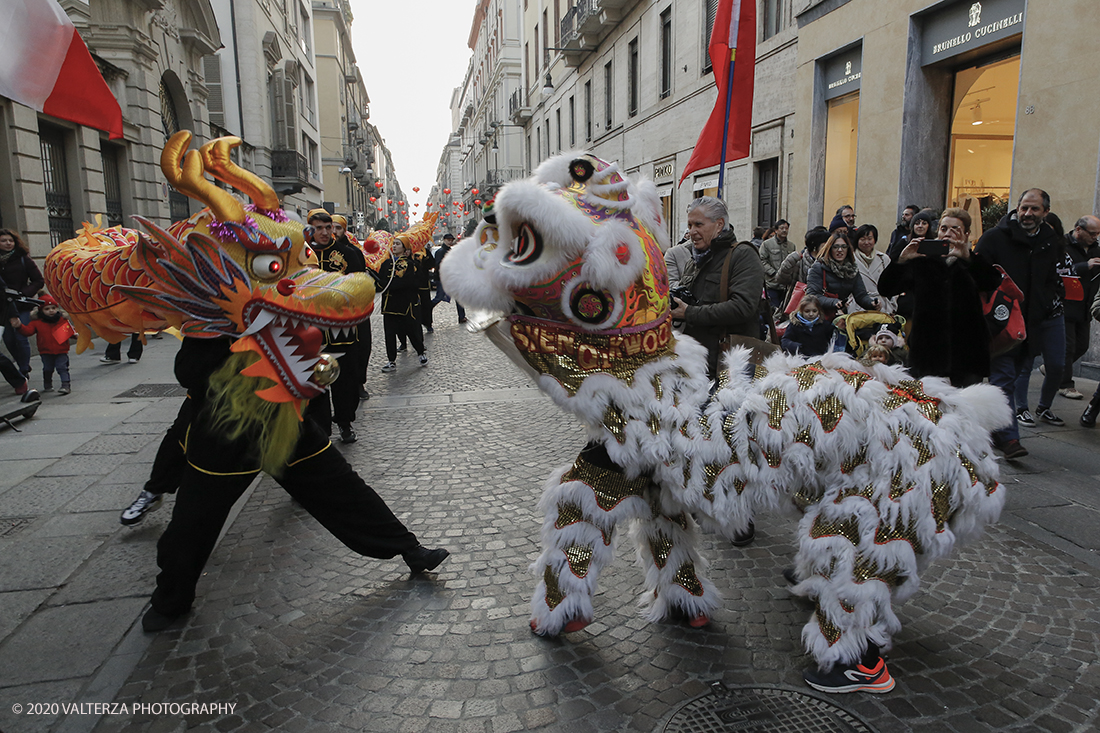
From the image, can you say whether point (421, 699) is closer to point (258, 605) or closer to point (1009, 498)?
point (258, 605)

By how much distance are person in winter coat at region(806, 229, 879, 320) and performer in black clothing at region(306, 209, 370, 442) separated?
160 inches

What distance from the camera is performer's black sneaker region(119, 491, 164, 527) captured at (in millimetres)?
3877

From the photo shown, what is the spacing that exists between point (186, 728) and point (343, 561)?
1.29 meters

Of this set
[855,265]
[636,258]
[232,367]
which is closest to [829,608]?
[636,258]

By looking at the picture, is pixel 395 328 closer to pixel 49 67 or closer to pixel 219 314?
pixel 219 314

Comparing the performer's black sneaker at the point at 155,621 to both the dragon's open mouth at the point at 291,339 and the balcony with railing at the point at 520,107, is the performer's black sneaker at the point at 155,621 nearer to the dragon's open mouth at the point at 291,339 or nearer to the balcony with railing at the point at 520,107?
the dragon's open mouth at the point at 291,339

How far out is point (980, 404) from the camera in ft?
7.82

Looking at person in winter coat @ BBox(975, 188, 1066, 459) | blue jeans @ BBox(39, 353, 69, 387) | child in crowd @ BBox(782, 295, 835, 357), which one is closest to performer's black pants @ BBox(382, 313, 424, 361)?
blue jeans @ BBox(39, 353, 69, 387)

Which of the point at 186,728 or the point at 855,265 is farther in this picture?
the point at 855,265

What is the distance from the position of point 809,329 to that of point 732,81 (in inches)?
91.6

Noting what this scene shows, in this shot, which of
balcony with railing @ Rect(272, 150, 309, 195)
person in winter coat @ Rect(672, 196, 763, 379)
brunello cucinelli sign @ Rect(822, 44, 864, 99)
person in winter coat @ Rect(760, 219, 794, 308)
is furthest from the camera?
balcony with railing @ Rect(272, 150, 309, 195)

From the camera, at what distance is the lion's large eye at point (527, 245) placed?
236 centimetres

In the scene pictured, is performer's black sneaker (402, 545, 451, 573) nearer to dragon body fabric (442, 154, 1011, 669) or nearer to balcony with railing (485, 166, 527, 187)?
dragon body fabric (442, 154, 1011, 669)

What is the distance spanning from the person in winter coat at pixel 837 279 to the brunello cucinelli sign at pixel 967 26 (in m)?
4.84
